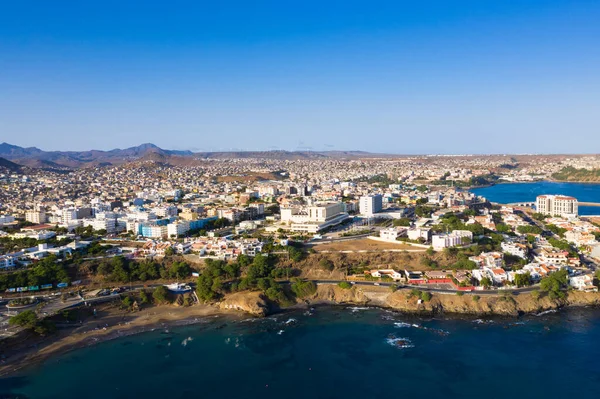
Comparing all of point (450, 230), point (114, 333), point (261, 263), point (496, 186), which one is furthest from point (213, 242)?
point (496, 186)

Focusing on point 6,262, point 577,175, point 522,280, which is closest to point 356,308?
point 522,280

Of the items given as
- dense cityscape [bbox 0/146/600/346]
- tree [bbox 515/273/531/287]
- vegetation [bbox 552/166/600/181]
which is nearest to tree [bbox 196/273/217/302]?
dense cityscape [bbox 0/146/600/346]

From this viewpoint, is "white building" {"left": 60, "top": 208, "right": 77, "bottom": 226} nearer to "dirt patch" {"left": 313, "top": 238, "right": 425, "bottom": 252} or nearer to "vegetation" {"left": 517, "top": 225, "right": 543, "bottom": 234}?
"dirt patch" {"left": 313, "top": 238, "right": 425, "bottom": 252}

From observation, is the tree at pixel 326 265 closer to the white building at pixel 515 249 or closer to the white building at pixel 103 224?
the white building at pixel 515 249

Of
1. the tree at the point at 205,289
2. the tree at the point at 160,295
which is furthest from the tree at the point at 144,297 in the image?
the tree at the point at 205,289

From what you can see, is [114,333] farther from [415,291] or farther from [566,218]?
[566,218]

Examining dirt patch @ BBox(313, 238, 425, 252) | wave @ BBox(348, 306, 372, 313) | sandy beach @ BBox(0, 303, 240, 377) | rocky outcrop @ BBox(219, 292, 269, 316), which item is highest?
dirt patch @ BBox(313, 238, 425, 252)
